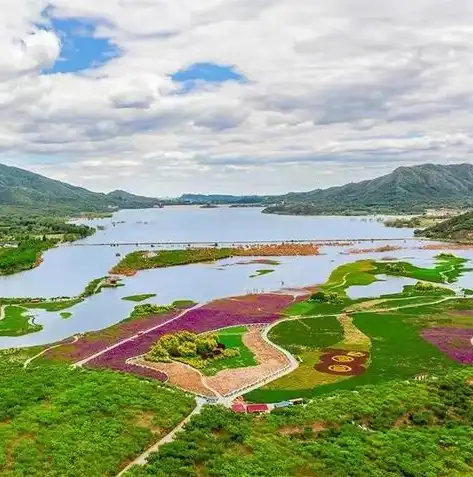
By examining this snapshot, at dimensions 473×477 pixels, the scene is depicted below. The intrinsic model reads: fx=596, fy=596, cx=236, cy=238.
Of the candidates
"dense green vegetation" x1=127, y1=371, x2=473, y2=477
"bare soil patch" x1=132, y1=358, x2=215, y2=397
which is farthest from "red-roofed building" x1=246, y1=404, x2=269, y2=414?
"bare soil patch" x1=132, y1=358, x2=215, y2=397

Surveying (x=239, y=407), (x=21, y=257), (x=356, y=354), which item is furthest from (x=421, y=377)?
(x=21, y=257)

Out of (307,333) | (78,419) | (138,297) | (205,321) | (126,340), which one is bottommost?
(307,333)

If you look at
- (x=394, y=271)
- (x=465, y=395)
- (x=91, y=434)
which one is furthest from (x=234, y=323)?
(x=394, y=271)

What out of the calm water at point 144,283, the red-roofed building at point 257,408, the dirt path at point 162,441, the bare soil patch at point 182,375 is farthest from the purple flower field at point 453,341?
the calm water at point 144,283

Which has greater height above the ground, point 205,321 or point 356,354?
point 205,321

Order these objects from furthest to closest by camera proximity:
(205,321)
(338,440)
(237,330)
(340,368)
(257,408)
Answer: (205,321) → (237,330) → (340,368) → (257,408) → (338,440)

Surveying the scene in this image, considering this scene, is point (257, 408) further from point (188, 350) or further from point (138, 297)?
point (138, 297)
